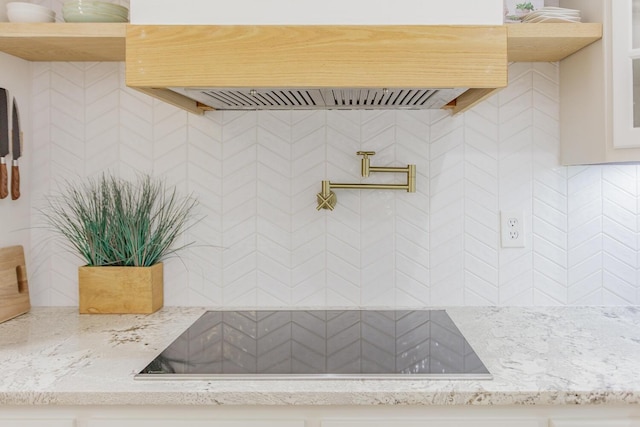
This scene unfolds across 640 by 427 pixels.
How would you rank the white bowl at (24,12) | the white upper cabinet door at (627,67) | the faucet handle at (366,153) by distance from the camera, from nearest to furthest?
1. the white upper cabinet door at (627,67)
2. the white bowl at (24,12)
3. the faucet handle at (366,153)

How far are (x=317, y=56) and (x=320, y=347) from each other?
2.25 feet

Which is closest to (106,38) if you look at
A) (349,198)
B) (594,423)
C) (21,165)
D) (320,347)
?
(21,165)

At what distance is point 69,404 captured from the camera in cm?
105

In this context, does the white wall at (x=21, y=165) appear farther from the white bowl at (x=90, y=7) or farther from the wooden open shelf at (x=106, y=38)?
the white bowl at (x=90, y=7)

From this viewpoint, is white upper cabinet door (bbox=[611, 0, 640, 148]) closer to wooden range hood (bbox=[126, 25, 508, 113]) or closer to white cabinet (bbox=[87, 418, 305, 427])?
wooden range hood (bbox=[126, 25, 508, 113])

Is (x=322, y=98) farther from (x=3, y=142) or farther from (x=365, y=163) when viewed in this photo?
(x=3, y=142)

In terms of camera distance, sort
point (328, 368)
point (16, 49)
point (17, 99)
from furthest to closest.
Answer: point (17, 99) → point (16, 49) → point (328, 368)

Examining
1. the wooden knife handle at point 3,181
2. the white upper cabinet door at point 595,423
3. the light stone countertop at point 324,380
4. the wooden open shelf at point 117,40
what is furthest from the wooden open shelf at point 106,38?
the white upper cabinet door at point 595,423

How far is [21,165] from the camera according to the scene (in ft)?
5.50

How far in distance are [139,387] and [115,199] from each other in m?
0.77

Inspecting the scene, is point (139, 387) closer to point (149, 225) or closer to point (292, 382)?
point (292, 382)

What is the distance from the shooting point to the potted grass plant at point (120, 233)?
1.60m

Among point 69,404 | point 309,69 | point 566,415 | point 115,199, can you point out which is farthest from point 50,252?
point 566,415

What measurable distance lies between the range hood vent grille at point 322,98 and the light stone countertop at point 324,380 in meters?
0.63
